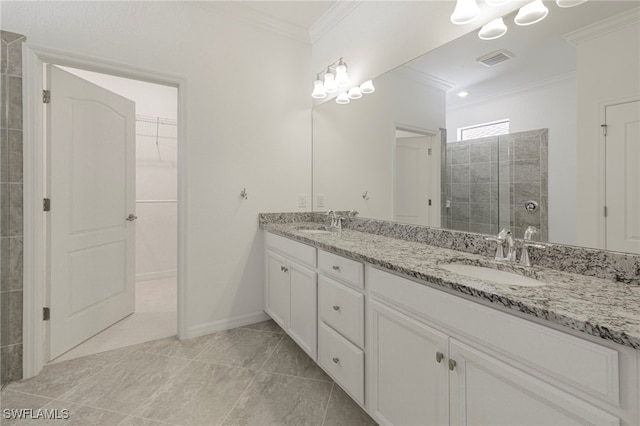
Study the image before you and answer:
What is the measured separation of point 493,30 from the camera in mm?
1396

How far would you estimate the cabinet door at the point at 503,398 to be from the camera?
679 millimetres

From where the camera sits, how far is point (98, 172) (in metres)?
2.31

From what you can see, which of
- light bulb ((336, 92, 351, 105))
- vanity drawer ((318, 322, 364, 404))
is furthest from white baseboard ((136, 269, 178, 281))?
light bulb ((336, 92, 351, 105))

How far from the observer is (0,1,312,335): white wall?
2049 millimetres

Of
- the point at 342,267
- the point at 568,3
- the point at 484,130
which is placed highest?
the point at 568,3

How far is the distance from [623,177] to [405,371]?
1.03m

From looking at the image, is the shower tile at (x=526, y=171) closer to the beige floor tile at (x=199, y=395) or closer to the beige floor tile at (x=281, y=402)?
the beige floor tile at (x=281, y=402)

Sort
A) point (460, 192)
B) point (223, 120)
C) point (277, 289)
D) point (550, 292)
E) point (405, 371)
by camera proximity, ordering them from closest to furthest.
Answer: point (550, 292), point (405, 371), point (460, 192), point (277, 289), point (223, 120)

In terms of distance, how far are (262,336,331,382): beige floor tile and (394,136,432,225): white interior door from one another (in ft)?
3.61

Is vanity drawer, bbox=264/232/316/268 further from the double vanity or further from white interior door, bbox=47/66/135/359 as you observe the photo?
white interior door, bbox=47/66/135/359

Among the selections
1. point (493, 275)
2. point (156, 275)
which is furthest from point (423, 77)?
point (156, 275)

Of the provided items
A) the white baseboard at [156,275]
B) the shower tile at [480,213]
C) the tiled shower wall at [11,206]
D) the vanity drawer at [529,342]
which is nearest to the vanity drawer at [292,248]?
the vanity drawer at [529,342]

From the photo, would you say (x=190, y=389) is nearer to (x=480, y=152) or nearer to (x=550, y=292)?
(x=550, y=292)

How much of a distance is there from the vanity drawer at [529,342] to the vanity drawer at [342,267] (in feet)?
0.98
